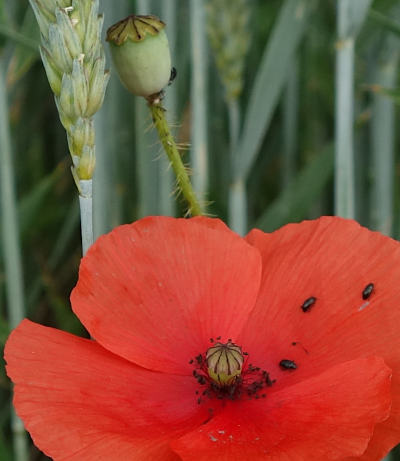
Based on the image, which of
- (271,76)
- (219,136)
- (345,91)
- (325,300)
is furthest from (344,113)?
(219,136)

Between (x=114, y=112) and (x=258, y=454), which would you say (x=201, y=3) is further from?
(x=258, y=454)

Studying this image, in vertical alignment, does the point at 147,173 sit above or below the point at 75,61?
below

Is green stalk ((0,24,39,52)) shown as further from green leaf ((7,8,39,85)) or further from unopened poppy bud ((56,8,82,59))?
unopened poppy bud ((56,8,82,59))

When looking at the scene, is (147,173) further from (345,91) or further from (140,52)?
(140,52)

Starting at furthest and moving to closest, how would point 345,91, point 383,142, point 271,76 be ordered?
point 383,142 < point 271,76 < point 345,91

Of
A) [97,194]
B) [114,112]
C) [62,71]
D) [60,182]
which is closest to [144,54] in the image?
[62,71]

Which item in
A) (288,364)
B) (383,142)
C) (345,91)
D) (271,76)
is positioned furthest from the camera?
(383,142)
